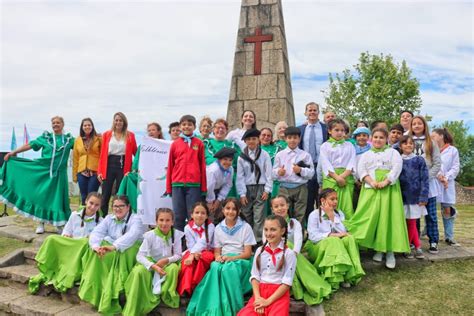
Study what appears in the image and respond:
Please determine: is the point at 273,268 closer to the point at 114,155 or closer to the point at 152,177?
the point at 152,177

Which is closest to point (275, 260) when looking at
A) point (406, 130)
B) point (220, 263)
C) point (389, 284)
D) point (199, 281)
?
point (220, 263)

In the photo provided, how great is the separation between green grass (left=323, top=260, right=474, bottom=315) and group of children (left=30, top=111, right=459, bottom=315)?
6.2 inches

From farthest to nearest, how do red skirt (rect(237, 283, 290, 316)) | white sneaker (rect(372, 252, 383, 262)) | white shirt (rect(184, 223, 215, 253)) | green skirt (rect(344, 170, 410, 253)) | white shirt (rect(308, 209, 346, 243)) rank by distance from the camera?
white sneaker (rect(372, 252, 383, 262)), green skirt (rect(344, 170, 410, 253)), white shirt (rect(308, 209, 346, 243)), white shirt (rect(184, 223, 215, 253)), red skirt (rect(237, 283, 290, 316))

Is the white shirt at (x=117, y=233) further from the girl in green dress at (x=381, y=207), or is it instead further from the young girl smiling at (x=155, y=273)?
the girl in green dress at (x=381, y=207)

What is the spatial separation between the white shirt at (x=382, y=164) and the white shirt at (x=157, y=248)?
2.32m

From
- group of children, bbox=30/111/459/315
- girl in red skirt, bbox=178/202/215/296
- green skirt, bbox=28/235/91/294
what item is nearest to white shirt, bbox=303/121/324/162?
group of children, bbox=30/111/459/315

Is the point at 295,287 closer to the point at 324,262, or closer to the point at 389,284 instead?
the point at 324,262

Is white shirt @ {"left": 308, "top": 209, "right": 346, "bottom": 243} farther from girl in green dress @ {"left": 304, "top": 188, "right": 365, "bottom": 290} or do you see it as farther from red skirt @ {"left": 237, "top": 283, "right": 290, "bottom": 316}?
red skirt @ {"left": 237, "top": 283, "right": 290, "bottom": 316}

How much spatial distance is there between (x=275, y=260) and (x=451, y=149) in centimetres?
348

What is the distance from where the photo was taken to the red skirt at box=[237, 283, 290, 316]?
11.0 feet

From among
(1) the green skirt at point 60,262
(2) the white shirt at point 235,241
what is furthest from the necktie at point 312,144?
(1) the green skirt at point 60,262

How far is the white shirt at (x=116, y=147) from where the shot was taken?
5.46m

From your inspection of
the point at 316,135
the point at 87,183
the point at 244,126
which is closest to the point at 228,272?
the point at 244,126

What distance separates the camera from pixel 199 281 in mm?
3846
